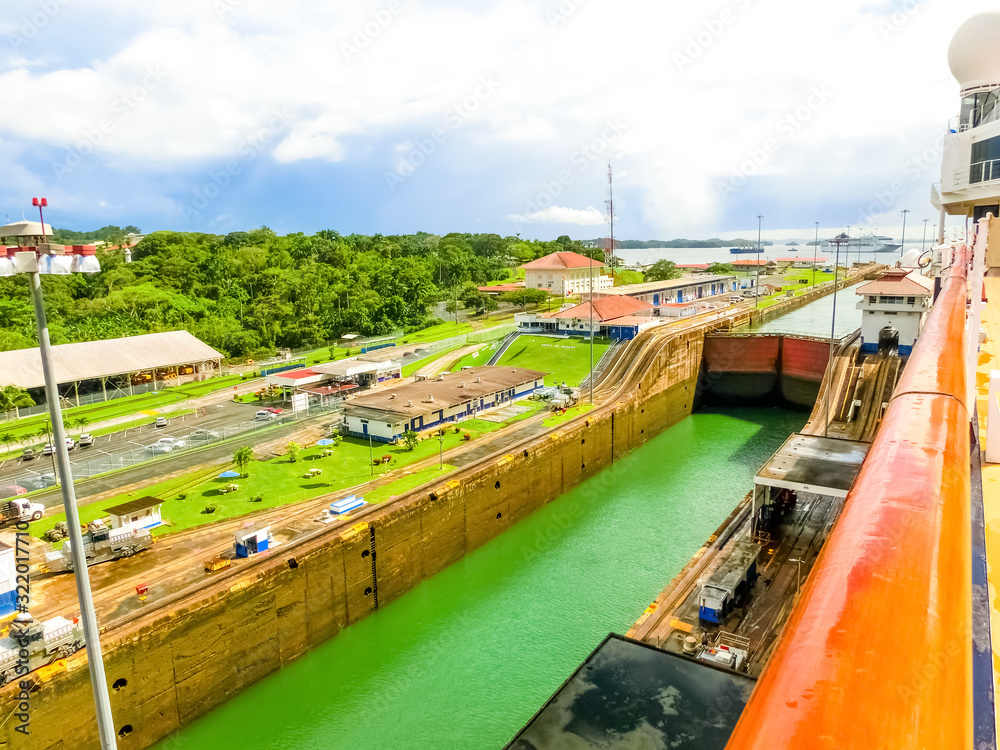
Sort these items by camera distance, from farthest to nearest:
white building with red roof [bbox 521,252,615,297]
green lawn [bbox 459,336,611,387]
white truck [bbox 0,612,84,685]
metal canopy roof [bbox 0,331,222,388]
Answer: white building with red roof [bbox 521,252,615,297] < green lawn [bbox 459,336,611,387] < metal canopy roof [bbox 0,331,222,388] < white truck [bbox 0,612,84,685]

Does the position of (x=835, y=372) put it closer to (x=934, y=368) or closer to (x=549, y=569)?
(x=549, y=569)

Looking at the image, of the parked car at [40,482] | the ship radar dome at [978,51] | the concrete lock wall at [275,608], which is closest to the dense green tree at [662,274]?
the concrete lock wall at [275,608]

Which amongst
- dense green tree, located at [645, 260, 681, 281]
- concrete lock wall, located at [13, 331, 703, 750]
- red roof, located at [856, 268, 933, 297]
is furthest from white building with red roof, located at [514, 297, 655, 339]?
dense green tree, located at [645, 260, 681, 281]

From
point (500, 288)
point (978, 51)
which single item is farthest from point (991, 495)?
point (500, 288)

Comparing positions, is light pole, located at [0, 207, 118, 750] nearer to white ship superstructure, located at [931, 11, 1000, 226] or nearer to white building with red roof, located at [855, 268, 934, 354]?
white ship superstructure, located at [931, 11, 1000, 226]

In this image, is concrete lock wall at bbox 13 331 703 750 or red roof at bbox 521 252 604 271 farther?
red roof at bbox 521 252 604 271

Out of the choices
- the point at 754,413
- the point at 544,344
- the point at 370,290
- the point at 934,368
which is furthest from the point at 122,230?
the point at 934,368

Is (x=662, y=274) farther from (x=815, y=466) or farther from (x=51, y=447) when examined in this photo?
(x=51, y=447)

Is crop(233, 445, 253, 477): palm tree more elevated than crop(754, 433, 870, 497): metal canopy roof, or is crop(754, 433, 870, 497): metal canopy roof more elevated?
crop(754, 433, 870, 497): metal canopy roof
